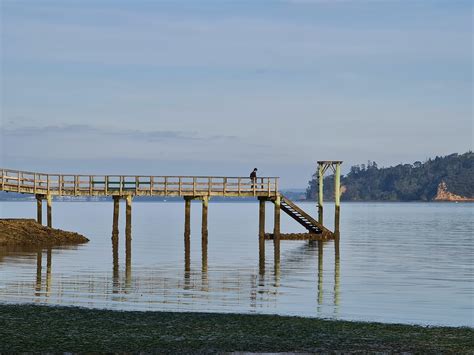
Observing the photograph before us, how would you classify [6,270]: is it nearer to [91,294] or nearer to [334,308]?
[91,294]

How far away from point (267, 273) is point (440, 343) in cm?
2267

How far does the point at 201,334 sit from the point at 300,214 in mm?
40545

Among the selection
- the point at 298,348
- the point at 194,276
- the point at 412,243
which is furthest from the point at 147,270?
the point at 412,243

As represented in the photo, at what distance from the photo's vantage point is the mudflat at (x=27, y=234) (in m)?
56.8

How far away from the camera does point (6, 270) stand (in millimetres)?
41625

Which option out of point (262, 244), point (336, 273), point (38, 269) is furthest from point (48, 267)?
point (262, 244)

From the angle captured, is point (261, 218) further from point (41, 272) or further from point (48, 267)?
point (41, 272)

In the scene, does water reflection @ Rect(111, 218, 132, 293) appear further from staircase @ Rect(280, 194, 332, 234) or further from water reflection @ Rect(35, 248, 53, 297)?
staircase @ Rect(280, 194, 332, 234)

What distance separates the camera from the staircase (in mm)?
63000

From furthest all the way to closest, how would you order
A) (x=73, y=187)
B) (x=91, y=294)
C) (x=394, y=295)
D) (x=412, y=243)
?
(x=412, y=243)
(x=73, y=187)
(x=394, y=295)
(x=91, y=294)

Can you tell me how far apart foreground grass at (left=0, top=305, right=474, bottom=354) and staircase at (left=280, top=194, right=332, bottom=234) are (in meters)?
36.2

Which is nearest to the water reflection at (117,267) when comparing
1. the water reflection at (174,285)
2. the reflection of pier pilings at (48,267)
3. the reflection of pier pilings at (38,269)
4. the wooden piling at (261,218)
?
the water reflection at (174,285)

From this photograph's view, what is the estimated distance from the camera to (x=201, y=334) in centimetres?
2303

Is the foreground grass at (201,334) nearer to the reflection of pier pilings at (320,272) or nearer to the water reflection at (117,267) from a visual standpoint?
the reflection of pier pilings at (320,272)
